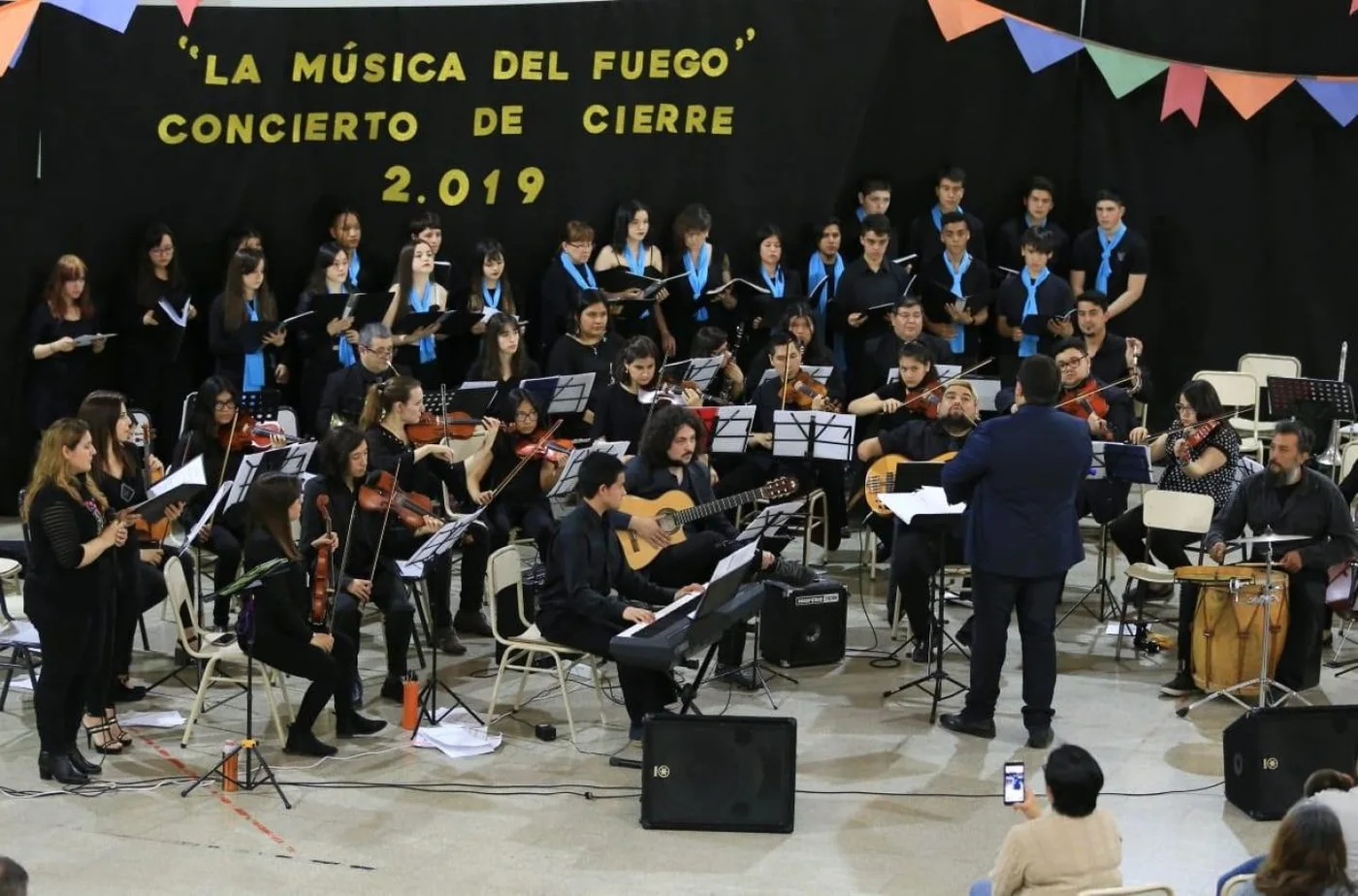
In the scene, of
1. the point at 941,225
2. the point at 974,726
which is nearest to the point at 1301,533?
the point at 974,726

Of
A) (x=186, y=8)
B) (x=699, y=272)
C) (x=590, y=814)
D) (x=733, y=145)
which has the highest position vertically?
(x=186, y=8)

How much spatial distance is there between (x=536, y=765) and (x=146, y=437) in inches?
140

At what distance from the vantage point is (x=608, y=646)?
26.1 feet

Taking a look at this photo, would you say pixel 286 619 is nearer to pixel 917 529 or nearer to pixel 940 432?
pixel 917 529

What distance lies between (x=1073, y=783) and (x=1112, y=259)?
851 centimetres

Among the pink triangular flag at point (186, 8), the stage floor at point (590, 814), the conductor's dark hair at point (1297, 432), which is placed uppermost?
the pink triangular flag at point (186, 8)

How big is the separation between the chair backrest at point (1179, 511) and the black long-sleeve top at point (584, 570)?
10.5 feet

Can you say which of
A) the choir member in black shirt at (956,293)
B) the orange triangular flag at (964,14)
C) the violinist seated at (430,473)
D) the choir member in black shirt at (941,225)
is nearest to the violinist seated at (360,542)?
the violinist seated at (430,473)

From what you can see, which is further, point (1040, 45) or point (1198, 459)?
point (1040, 45)

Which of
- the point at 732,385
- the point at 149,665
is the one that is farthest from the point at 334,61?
the point at 149,665

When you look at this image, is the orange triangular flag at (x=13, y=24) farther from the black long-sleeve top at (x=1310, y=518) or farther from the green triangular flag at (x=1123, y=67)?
the black long-sleeve top at (x=1310, y=518)

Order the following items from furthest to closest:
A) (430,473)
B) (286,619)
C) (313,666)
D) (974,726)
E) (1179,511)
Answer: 1. (430,473)
2. (1179,511)
3. (974,726)
4. (313,666)
5. (286,619)

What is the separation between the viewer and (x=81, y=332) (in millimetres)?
11828

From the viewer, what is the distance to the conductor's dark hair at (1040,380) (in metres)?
7.88
